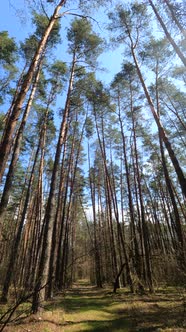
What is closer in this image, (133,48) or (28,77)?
(28,77)

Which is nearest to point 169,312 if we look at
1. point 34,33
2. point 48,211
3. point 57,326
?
point 57,326

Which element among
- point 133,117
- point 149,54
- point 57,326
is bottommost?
point 57,326

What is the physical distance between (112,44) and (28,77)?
25.7 ft

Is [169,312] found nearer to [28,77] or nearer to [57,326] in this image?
[57,326]

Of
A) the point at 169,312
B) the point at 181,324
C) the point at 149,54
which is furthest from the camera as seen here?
the point at 149,54

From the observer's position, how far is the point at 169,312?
6.54 m

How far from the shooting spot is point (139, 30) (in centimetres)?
1098

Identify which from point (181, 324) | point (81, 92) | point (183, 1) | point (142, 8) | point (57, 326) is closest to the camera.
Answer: point (181, 324)

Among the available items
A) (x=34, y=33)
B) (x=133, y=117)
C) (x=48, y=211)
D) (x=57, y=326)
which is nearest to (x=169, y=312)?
(x=57, y=326)

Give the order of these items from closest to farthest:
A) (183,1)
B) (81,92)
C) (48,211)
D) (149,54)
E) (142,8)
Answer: (48,211) < (183,1) < (142,8) < (149,54) < (81,92)

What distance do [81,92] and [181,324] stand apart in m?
10.7

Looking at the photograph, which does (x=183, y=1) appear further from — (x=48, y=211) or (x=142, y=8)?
(x=48, y=211)

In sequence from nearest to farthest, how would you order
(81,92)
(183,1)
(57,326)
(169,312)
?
(57,326), (169,312), (183,1), (81,92)

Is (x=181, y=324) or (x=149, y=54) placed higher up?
(x=149, y=54)
